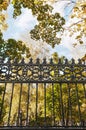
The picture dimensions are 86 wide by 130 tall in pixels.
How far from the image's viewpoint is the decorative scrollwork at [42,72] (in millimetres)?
6918

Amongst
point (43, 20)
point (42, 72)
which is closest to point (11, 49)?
point (43, 20)

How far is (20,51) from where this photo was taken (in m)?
16.1

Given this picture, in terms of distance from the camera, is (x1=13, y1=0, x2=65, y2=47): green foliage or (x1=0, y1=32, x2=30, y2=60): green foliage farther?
(x1=0, y1=32, x2=30, y2=60): green foliage

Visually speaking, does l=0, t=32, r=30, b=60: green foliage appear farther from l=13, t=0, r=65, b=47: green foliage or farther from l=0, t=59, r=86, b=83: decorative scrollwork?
l=0, t=59, r=86, b=83: decorative scrollwork

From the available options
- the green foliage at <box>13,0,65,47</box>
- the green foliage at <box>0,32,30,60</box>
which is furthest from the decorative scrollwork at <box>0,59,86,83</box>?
the green foliage at <box>0,32,30,60</box>

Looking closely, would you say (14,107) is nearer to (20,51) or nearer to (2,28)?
(20,51)

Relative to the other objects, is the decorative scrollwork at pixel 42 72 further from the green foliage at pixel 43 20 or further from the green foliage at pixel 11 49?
the green foliage at pixel 11 49

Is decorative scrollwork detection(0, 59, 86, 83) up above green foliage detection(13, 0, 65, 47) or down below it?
below

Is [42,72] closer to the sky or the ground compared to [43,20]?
closer to the ground

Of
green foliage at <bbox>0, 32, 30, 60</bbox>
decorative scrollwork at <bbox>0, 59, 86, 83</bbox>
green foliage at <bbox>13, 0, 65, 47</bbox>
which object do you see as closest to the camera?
decorative scrollwork at <bbox>0, 59, 86, 83</bbox>

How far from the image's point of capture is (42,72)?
7012 millimetres

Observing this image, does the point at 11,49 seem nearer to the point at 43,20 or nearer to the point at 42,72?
the point at 43,20

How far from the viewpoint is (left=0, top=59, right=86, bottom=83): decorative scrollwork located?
6918 millimetres

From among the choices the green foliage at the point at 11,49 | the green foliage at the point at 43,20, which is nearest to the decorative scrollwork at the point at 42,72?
the green foliage at the point at 43,20
